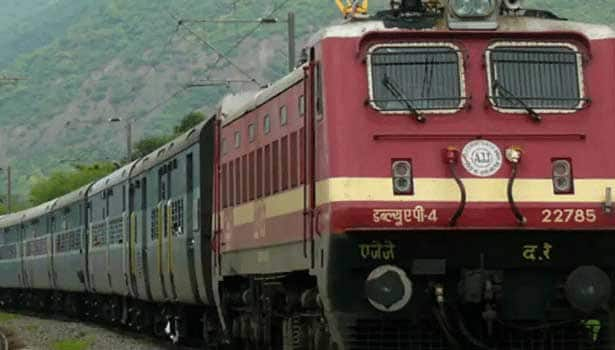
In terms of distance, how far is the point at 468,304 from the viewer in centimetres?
1246

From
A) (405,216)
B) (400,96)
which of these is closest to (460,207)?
(405,216)

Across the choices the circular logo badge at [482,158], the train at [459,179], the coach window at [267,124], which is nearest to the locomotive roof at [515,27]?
the train at [459,179]

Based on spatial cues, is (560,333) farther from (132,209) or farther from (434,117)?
(132,209)

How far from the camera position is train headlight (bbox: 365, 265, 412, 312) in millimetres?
12109

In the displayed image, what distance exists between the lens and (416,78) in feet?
41.3

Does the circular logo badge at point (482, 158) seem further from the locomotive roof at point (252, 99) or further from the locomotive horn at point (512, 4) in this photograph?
the locomotive roof at point (252, 99)

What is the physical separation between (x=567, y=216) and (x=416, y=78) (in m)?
1.79

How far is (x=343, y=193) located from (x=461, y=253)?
1.15 metres

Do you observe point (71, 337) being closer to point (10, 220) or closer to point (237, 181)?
point (237, 181)

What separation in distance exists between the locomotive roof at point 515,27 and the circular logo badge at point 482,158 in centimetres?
109

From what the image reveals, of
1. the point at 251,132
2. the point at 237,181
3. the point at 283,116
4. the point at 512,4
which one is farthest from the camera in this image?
the point at 237,181

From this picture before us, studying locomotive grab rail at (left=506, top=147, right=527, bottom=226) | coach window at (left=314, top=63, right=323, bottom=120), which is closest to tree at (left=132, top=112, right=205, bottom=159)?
coach window at (left=314, top=63, right=323, bottom=120)

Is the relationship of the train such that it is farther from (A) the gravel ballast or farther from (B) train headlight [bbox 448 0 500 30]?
(A) the gravel ballast

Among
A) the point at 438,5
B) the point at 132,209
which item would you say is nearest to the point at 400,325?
the point at 438,5
